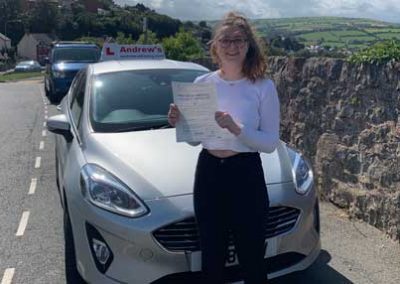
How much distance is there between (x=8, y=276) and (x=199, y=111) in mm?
2370

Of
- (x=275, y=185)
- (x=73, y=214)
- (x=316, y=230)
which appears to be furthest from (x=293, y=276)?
(x=73, y=214)

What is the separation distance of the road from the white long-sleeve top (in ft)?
5.21

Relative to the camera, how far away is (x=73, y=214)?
383cm

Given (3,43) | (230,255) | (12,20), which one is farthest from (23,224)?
(12,20)

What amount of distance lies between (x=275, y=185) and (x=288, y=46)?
5.08 metres

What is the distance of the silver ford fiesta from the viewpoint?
3426 mm

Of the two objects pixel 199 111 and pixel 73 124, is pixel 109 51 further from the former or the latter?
pixel 199 111

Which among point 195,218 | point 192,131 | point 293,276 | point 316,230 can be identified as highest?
point 192,131

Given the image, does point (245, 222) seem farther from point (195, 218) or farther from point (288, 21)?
point (288, 21)

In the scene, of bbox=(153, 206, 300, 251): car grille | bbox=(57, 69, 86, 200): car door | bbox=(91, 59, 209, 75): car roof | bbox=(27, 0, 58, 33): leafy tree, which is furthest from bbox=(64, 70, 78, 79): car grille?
bbox=(27, 0, 58, 33): leafy tree

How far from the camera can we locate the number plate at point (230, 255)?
342 centimetres

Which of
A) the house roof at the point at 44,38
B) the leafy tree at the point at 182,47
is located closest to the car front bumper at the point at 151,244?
the leafy tree at the point at 182,47

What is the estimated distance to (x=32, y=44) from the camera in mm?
98938

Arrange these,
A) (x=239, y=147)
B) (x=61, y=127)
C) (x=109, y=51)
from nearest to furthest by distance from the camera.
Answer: (x=239, y=147) < (x=61, y=127) < (x=109, y=51)
